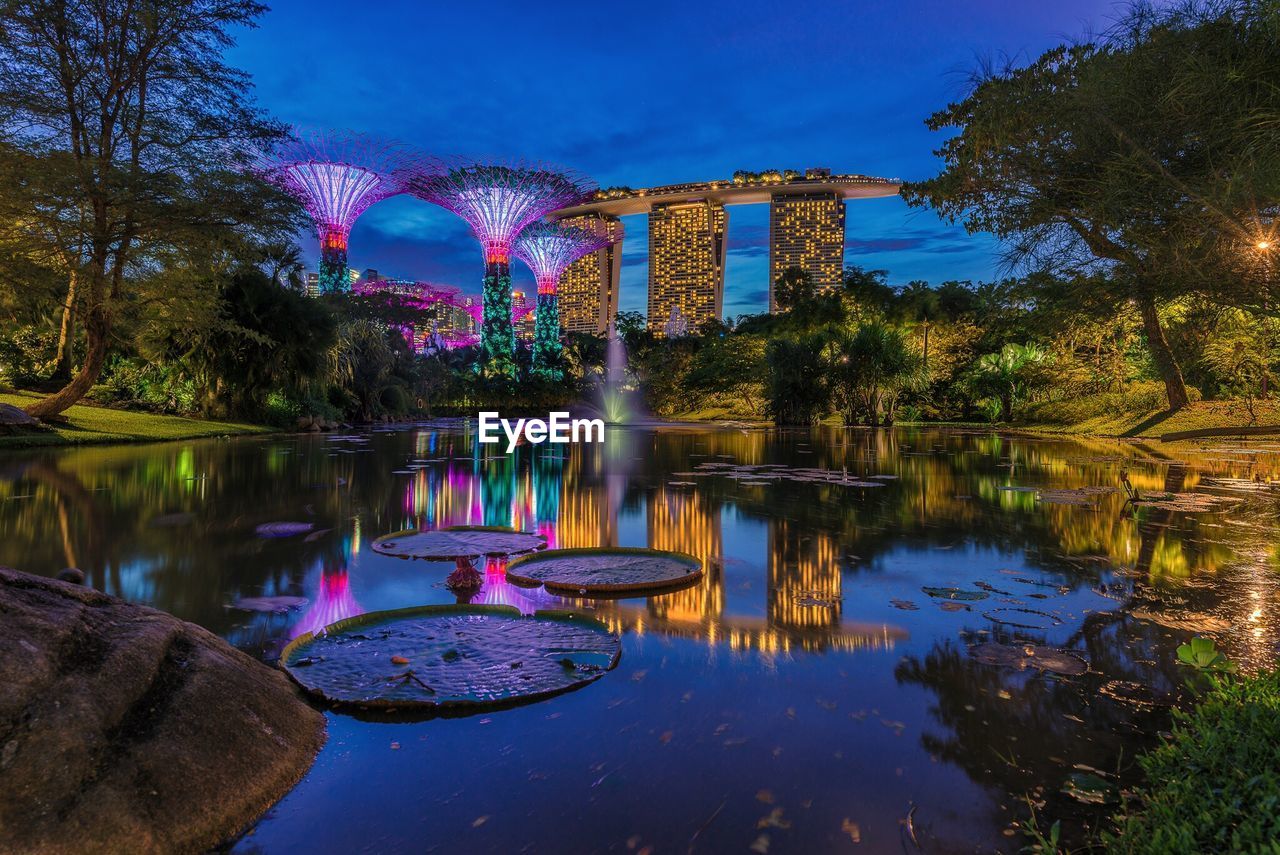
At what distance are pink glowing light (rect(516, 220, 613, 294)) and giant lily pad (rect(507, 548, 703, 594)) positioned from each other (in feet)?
186

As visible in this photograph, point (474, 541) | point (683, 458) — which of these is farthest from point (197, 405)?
point (474, 541)

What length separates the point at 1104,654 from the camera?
3.79m

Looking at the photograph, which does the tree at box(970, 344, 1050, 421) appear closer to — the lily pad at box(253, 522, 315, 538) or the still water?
the still water

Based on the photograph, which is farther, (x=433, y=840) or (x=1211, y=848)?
(x=433, y=840)

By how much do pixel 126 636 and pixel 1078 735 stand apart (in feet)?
12.2

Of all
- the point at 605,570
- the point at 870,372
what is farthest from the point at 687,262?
the point at 605,570

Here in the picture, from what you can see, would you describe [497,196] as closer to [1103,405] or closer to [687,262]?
[1103,405]

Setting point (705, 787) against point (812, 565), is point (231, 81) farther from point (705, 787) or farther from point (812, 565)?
point (705, 787)

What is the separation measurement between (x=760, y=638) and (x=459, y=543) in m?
3.62

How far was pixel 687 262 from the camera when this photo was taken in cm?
16038

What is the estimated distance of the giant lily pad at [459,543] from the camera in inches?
251

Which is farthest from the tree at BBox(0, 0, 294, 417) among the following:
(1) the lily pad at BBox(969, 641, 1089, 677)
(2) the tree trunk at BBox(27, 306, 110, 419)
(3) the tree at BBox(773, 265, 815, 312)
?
(3) the tree at BBox(773, 265, 815, 312)

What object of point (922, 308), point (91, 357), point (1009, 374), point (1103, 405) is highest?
point (922, 308)

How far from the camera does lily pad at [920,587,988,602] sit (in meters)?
4.96
